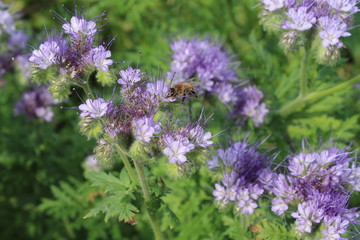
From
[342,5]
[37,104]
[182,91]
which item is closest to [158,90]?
[182,91]

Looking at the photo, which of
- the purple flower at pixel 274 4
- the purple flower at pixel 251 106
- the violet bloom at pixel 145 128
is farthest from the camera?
Result: the purple flower at pixel 251 106

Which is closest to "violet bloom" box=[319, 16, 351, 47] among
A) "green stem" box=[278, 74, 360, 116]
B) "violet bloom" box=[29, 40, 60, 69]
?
"green stem" box=[278, 74, 360, 116]

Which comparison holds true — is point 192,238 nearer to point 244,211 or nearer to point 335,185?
point 244,211

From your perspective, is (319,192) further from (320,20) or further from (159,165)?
(159,165)

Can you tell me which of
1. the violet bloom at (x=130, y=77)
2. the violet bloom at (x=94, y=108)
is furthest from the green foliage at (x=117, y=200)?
the violet bloom at (x=130, y=77)

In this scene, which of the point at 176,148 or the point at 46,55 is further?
the point at 46,55

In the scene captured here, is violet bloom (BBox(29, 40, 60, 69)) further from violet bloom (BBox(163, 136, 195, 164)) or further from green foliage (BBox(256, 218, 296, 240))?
green foliage (BBox(256, 218, 296, 240))

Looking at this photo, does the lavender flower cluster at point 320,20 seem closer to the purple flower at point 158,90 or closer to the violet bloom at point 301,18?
the violet bloom at point 301,18
